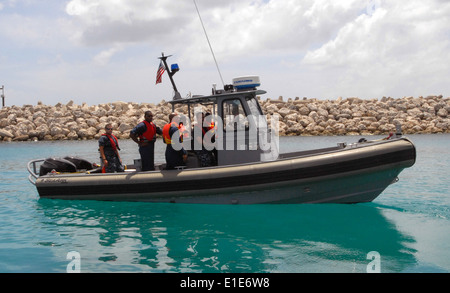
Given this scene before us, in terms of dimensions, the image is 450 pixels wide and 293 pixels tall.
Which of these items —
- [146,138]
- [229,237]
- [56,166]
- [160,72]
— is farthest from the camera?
[56,166]

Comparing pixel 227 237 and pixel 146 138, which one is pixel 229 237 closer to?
pixel 227 237

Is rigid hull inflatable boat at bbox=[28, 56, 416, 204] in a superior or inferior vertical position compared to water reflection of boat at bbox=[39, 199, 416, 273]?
superior

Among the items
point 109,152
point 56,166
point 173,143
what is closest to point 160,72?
point 173,143

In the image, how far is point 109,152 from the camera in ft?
28.9

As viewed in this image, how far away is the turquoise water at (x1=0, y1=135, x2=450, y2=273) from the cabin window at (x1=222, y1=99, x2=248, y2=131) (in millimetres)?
1483

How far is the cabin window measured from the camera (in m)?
7.89

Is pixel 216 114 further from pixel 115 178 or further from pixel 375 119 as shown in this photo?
pixel 375 119

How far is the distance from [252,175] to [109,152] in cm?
320

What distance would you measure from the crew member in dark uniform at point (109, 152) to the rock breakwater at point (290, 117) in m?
26.2

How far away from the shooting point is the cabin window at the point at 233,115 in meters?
7.89

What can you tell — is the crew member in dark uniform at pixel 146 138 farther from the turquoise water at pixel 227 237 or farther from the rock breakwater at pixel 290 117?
the rock breakwater at pixel 290 117

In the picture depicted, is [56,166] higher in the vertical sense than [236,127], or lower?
lower

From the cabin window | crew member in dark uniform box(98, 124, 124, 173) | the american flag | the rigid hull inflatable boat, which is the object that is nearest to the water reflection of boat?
the rigid hull inflatable boat

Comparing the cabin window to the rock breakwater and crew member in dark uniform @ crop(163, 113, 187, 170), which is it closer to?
crew member in dark uniform @ crop(163, 113, 187, 170)
